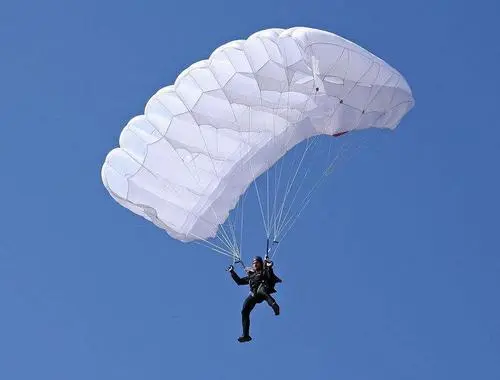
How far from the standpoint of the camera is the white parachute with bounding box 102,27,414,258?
26766mm

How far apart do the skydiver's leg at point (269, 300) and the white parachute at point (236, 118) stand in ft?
2.72

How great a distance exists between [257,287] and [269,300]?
323 millimetres

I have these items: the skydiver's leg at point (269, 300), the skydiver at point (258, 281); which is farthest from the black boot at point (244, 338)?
the skydiver's leg at point (269, 300)

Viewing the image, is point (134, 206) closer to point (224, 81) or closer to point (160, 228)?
point (160, 228)

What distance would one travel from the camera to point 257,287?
26547 millimetres

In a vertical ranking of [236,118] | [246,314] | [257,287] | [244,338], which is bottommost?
[244,338]

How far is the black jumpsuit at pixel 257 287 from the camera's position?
2645 centimetres

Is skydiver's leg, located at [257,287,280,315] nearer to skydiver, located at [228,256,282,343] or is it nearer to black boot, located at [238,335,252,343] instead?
skydiver, located at [228,256,282,343]

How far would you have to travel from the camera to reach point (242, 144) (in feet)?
92.3

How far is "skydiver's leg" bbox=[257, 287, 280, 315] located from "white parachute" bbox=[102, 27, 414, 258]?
32.6 inches

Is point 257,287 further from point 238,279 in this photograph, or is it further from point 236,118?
point 236,118

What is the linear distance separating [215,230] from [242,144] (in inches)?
56.8

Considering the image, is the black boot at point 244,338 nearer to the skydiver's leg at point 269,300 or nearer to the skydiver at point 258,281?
the skydiver at point 258,281

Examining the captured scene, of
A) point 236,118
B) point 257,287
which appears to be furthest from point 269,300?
point 236,118
